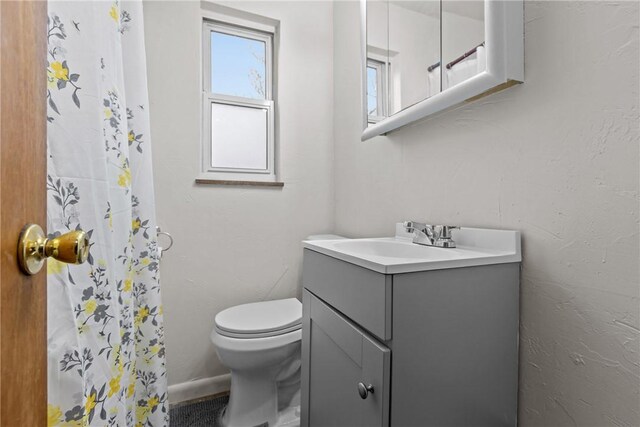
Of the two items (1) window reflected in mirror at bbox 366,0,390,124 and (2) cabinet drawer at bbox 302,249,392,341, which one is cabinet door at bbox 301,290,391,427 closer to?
(2) cabinet drawer at bbox 302,249,392,341

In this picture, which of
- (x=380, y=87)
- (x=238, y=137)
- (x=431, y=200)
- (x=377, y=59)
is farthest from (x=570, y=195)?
(x=238, y=137)

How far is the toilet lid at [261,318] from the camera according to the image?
4.24 ft

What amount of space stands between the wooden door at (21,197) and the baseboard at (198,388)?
1.34 m

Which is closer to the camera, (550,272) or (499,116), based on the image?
(550,272)

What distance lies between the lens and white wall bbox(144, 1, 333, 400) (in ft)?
5.09

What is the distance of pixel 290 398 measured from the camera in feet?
4.90

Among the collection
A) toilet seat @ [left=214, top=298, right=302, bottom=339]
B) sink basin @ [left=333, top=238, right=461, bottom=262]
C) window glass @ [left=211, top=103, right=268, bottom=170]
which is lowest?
toilet seat @ [left=214, top=298, right=302, bottom=339]

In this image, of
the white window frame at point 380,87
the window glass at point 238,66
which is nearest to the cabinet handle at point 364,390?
the white window frame at point 380,87

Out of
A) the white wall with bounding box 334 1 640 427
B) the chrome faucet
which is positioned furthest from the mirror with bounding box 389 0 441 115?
the chrome faucet

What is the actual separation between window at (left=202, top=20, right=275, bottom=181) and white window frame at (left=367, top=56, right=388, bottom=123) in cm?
66

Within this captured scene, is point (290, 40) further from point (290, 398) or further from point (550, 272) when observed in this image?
point (290, 398)

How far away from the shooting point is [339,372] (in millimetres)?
857

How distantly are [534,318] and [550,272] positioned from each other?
0.13 m

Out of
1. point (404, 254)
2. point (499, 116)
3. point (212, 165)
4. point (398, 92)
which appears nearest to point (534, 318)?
point (404, 254)
